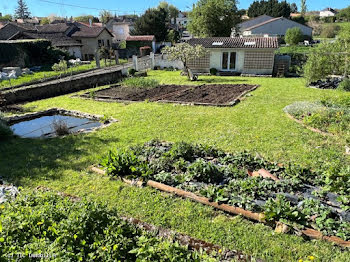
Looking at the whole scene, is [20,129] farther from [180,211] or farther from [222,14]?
[222,14]

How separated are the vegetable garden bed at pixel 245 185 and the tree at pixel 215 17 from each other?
2948cm

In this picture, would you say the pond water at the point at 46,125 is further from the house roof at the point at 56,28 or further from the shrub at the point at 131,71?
the house roof at the point at 56,28

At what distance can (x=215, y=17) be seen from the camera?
31.9 meters

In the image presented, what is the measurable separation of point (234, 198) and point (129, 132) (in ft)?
15.3

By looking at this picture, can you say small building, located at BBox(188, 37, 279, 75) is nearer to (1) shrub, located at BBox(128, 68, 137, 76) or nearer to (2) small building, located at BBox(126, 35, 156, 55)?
(1) shrub, located at BBox(128, 68, 137, 76)

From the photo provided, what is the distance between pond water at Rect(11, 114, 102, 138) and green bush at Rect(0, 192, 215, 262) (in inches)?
218

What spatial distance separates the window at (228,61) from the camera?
2142 centimetres

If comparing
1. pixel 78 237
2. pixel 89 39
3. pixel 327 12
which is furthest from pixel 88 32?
pixel 327 12

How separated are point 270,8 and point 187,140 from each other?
72552 millimetres

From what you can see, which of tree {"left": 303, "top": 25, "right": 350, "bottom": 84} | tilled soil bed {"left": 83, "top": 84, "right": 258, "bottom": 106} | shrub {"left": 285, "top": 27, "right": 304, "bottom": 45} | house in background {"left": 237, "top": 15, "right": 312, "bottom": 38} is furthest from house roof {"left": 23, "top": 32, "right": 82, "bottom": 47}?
shrub {"left": 285, "top": 27, "right": 304, "bottom": 45}

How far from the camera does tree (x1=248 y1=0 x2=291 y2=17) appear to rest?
65438mm

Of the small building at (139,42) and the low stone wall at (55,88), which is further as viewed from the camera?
the small building at (139,42)

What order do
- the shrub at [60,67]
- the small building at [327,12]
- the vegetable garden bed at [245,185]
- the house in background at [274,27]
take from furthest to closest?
the small building at [327,12]
the house in background at [274,27]
the shrub at [60,67]
the vegetable garden bed at [245,185]

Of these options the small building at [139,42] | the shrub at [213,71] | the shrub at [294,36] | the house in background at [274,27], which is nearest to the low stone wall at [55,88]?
the shrub at [213,71]
